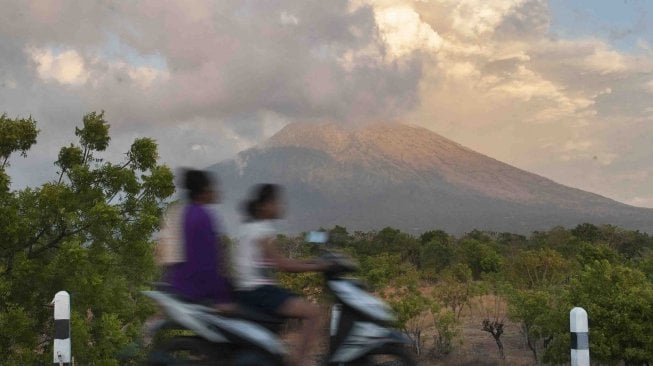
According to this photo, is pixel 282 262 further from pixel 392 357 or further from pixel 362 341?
pixel 392 357

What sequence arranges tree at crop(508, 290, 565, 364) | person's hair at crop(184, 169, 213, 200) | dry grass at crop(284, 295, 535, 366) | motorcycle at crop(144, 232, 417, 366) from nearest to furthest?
motorcycle at crop(144, 232, 417, 366) < person's hair at crop(184, 169, 213, 200) < tree at crop(508, 290, 565, 364) < dry grass at crop(284, 295, 535, 366)

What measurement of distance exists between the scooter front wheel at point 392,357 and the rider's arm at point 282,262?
56 centimetres

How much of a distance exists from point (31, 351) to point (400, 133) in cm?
17415

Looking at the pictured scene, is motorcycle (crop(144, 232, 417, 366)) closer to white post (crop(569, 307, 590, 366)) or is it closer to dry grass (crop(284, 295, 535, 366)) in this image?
white post (crop(569, 307, 590, 366))

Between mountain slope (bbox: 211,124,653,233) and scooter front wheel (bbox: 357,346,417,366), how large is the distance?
140 meters

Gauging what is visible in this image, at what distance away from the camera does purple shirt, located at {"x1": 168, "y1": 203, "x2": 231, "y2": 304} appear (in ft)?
13.9

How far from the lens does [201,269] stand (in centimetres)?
422

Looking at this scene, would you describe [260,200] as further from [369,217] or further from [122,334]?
[369,217]

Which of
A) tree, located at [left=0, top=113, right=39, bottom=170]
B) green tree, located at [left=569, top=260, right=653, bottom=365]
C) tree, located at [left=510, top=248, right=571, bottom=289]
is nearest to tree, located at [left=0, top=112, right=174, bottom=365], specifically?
tree, located at [left=0, top=113, right=39, bottom=170]

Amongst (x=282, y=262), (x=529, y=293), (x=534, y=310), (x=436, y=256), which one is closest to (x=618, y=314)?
(x=534, y=310)

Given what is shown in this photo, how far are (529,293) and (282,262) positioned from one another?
2242 cm

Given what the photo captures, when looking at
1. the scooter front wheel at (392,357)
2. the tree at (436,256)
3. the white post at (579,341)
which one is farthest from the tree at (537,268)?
the scooter front wheel at (392,357)

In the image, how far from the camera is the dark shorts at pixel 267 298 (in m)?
4.18

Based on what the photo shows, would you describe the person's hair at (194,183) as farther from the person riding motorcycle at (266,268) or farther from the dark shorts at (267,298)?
the dark shorts at (267,298)
